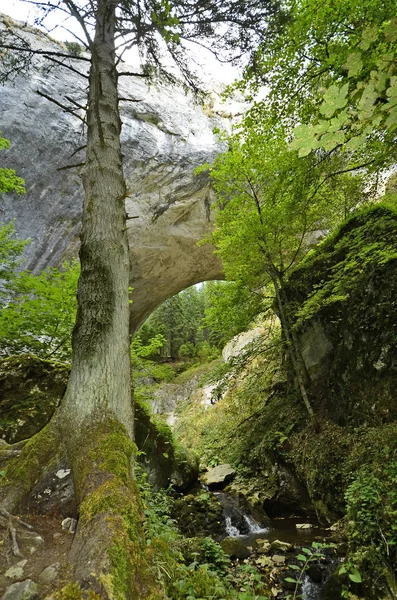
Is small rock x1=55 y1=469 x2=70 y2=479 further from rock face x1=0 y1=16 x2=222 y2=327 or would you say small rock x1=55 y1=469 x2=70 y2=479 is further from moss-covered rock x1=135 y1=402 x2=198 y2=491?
rock face x1=0 y1=16 x2=222 y2=327

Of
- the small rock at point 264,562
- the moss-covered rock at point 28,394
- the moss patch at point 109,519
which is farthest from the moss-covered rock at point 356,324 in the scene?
the moss patch at point 109,519

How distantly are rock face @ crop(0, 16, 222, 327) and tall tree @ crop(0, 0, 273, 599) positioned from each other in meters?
7.16

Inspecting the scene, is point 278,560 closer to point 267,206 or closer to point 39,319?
point 39,319

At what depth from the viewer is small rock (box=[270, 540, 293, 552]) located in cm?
509

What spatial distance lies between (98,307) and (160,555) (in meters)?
1.65

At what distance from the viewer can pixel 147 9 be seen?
187 inches

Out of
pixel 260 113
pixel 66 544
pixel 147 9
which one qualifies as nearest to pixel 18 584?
pixel 66 544

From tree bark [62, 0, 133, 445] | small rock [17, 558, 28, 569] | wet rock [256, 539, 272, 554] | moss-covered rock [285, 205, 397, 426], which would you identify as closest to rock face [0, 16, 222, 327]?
moss-covered rock [285, 205, 397, 426]

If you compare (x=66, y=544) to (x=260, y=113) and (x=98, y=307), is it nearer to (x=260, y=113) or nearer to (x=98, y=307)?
(x=98, y=307)

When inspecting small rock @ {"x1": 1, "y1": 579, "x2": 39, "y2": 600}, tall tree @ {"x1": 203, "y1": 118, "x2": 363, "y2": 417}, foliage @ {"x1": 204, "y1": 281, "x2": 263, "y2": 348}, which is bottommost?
small rock @ {"x1": 1, "y1": 579, "x2": 39, "y2": 600}

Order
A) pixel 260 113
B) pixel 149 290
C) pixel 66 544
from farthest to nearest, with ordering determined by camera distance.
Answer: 1. pixel 149 290
2. pixel 260 113
3. pixel 66 544

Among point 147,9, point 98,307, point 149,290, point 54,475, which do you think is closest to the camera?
point 54,475

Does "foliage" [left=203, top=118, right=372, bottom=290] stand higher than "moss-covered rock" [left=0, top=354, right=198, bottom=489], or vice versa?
"foliage" [left=203, top=118, right=372, bottom=290]

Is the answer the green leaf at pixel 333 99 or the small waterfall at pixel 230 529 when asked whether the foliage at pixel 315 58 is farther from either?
the small waterfall at pixel 230 529
